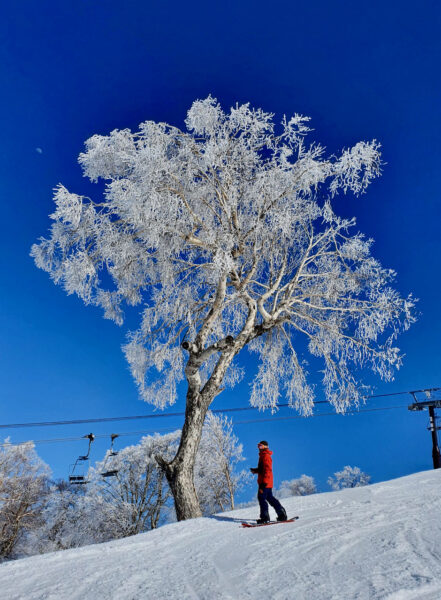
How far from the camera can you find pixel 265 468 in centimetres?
660

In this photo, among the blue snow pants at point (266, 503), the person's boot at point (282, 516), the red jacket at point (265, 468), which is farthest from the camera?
the red jacket at point (265, 468)

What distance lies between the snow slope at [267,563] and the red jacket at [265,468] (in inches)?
35.1

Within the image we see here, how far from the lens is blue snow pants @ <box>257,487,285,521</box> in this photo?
234 inches

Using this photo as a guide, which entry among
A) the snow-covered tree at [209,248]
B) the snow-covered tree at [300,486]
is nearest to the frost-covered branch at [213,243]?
the snow-covered tree at [209,248]

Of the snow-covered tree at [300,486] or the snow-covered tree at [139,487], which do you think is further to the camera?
the snow-covered tree at [300,486]

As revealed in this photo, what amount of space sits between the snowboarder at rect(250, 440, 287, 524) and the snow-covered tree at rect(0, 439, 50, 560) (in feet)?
71.0

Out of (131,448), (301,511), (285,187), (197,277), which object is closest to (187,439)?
(301,511)

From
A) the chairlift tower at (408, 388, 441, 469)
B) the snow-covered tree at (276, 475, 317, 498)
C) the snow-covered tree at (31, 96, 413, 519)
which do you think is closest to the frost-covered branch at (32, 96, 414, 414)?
the snow-covered tree at (31, 96, 413, 519)

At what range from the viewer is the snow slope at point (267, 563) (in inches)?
108

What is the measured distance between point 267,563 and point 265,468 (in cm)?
317

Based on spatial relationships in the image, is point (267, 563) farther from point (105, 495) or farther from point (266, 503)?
point (105, 495)

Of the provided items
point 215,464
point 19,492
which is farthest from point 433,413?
point 19,492

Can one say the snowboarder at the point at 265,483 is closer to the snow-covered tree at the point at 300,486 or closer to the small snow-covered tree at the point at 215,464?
the small snow-covered tree at the point at 215,464

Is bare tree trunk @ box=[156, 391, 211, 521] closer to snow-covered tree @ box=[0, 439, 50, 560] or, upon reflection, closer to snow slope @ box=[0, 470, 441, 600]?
snow slope @ box=[0, 470, 441, 600]
